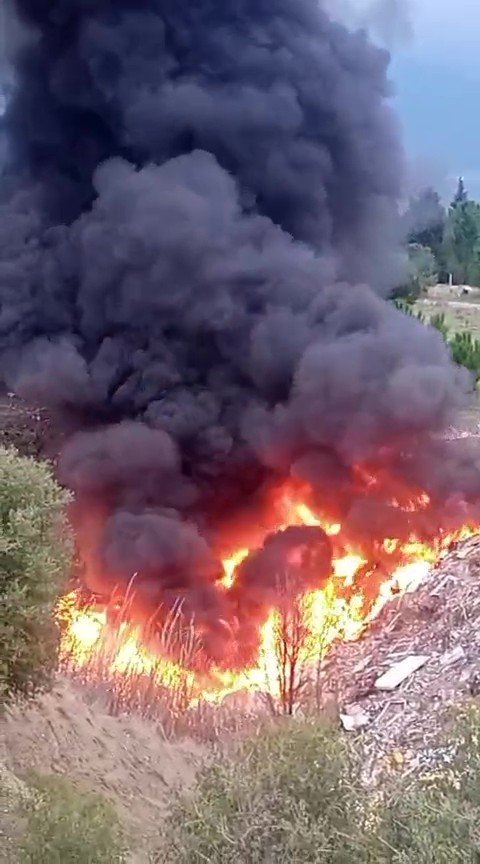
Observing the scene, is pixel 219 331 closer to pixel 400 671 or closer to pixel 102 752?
pixel 400 671

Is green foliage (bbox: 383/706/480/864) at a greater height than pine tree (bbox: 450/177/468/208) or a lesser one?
lesser

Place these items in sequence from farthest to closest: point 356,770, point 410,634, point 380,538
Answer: point 380,538
point 410,634
point 356,770

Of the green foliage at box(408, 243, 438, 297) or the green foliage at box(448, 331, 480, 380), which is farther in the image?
the green foliage at box(408, 243, 438, 297)

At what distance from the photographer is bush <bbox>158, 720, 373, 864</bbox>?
229 inches

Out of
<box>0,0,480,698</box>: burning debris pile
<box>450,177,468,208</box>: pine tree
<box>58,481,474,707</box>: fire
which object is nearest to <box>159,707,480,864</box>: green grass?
<box>58,481,474,707</box>: fire

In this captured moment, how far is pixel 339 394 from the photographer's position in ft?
52.9

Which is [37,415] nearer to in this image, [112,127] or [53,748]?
[112,127]

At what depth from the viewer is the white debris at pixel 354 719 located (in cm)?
1125

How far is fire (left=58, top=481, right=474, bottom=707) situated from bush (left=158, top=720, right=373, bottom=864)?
19.8 feet

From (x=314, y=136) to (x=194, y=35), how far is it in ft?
9.47

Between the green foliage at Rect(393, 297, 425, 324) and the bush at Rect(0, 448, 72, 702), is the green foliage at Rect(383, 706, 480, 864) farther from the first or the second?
the green foliage at Rect(393, 297, 425, 324)

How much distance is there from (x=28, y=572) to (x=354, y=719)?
14.2 feet

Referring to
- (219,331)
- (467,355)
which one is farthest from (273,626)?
(467,355)

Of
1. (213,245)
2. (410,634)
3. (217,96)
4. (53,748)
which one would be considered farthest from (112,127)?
(53,748)
